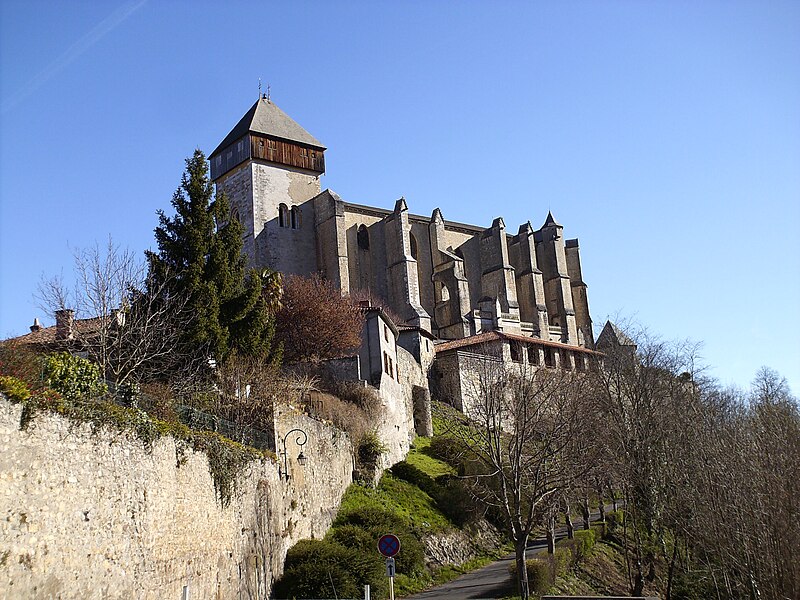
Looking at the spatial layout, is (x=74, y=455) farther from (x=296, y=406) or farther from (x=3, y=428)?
(x=296, y=406)

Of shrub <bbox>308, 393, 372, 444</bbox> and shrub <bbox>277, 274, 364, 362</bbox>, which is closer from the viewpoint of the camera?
shrub <bbox>308, 393, 372, 444</bbox>

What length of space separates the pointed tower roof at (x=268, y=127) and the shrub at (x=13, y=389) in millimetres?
48115

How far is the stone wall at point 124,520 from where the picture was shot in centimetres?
1116

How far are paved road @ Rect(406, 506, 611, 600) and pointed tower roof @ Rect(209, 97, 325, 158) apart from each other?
38.0 m

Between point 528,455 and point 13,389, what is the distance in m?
25.2

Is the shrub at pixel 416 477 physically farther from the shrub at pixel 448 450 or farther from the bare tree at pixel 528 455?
the shrub at pixel 448 450

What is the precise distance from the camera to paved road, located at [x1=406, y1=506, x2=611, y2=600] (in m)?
22.9

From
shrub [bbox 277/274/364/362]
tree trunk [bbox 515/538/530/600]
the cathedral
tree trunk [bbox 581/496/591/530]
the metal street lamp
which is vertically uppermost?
the cathedral

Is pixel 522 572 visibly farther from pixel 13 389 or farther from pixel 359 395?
pixel 13 389

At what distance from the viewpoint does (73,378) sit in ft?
49.1

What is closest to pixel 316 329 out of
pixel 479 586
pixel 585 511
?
pixel 585 511

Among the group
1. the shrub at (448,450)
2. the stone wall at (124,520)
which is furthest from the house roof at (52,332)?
the shrub at (448,450)

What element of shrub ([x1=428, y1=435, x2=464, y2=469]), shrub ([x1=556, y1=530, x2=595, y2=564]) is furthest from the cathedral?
shrub ([x1=556, y1=530, x2=595, y2=564])

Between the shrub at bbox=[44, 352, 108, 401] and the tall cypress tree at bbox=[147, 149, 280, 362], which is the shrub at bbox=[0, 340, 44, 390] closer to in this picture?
the shrub at bbox=[44, 352, 108, 401]
